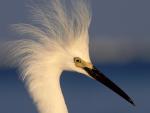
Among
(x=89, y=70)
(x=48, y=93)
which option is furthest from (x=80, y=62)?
(x=48, y=93)

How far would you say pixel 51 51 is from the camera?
8.05 metres

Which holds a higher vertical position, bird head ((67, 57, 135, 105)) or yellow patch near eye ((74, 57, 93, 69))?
yellow patch near eye ((74, 57, 93, 69))

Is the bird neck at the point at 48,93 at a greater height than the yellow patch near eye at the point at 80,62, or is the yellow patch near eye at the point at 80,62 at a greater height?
the yellow patch near eye at the point at 80,62

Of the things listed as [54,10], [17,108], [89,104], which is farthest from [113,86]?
[89,104]

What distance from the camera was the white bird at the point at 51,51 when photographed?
7.91 m

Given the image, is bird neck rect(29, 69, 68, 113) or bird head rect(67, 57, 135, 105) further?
bird head rect(67, 57, 135, 105)

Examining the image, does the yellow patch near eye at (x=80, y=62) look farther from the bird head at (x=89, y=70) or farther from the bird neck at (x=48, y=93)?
the bird neck at (x=48, y=93)

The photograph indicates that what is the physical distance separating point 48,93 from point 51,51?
42cm

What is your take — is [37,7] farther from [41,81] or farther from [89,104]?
[89,104]

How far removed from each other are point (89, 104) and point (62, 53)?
8.31 m

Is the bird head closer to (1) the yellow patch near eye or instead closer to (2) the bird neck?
(1) the yellow patch near eye

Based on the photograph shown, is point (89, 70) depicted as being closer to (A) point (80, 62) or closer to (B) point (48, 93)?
(A) point (80, 62)

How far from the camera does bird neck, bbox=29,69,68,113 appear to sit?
786cm

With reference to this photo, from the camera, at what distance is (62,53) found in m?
8.07
